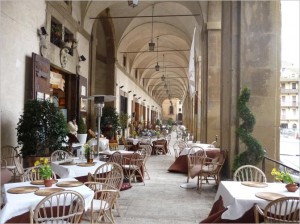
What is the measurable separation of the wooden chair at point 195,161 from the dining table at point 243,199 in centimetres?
257

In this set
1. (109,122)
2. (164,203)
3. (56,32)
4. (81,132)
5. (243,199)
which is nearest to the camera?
(243,199)

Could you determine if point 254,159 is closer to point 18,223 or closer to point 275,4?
point 275,4

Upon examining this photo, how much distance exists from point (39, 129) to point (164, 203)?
303 centimetres

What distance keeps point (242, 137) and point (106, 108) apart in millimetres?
9089

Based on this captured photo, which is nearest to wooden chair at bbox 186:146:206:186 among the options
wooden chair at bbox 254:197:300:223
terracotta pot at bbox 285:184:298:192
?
terracotta pot at bbox 285:184:298:192

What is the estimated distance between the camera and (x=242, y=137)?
5684 mm

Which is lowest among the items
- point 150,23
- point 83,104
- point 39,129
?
point 39,129

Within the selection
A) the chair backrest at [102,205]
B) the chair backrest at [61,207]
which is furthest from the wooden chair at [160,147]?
the chair backrest at [61,207]

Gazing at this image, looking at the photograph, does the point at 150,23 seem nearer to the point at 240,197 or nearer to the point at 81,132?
the point at 81,132

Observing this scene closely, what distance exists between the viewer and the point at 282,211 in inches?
118

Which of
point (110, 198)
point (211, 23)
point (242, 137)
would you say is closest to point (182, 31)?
point (211, 23)

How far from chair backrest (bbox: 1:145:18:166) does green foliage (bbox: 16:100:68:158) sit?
0.25 meters

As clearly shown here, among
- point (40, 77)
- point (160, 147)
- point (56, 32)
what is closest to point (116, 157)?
point (40, 77)

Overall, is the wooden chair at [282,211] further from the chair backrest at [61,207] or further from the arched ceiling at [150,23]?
the arched ceiling at [150,23]
